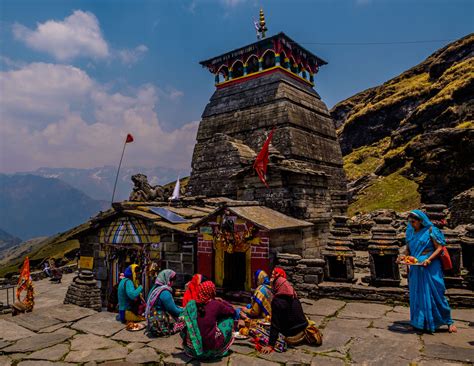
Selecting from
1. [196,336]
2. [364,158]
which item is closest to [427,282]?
[196,336]

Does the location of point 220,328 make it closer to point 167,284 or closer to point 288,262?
point 167,284

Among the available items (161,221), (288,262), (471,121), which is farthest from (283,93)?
(471,121)

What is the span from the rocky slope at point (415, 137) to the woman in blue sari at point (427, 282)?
62.0 ft

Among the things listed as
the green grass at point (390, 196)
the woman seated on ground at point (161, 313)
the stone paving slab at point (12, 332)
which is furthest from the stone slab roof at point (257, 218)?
the green grass at point (390, 196)

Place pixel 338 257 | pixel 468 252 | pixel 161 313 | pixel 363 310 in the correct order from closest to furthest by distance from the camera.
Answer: pixel 161 313 → pixel 363 310 → pixel 468 252 → pixel 338 257

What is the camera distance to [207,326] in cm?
560

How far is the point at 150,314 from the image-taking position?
695cm

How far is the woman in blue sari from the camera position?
6.46 meters

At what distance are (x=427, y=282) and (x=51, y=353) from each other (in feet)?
23.6

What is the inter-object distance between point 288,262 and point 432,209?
14.6ft

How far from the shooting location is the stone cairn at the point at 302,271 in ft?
32.2

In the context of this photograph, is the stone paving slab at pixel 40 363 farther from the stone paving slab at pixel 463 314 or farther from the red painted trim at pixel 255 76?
the red painted trim at pixel 255 76

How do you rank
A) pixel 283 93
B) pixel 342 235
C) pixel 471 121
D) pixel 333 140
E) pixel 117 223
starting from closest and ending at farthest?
pixel 342 235 < pixel 117 223 < pixel 283 93 < pixel 333 140 < pixel 471 121

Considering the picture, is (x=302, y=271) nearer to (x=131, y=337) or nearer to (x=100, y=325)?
(x=131, y=337)
